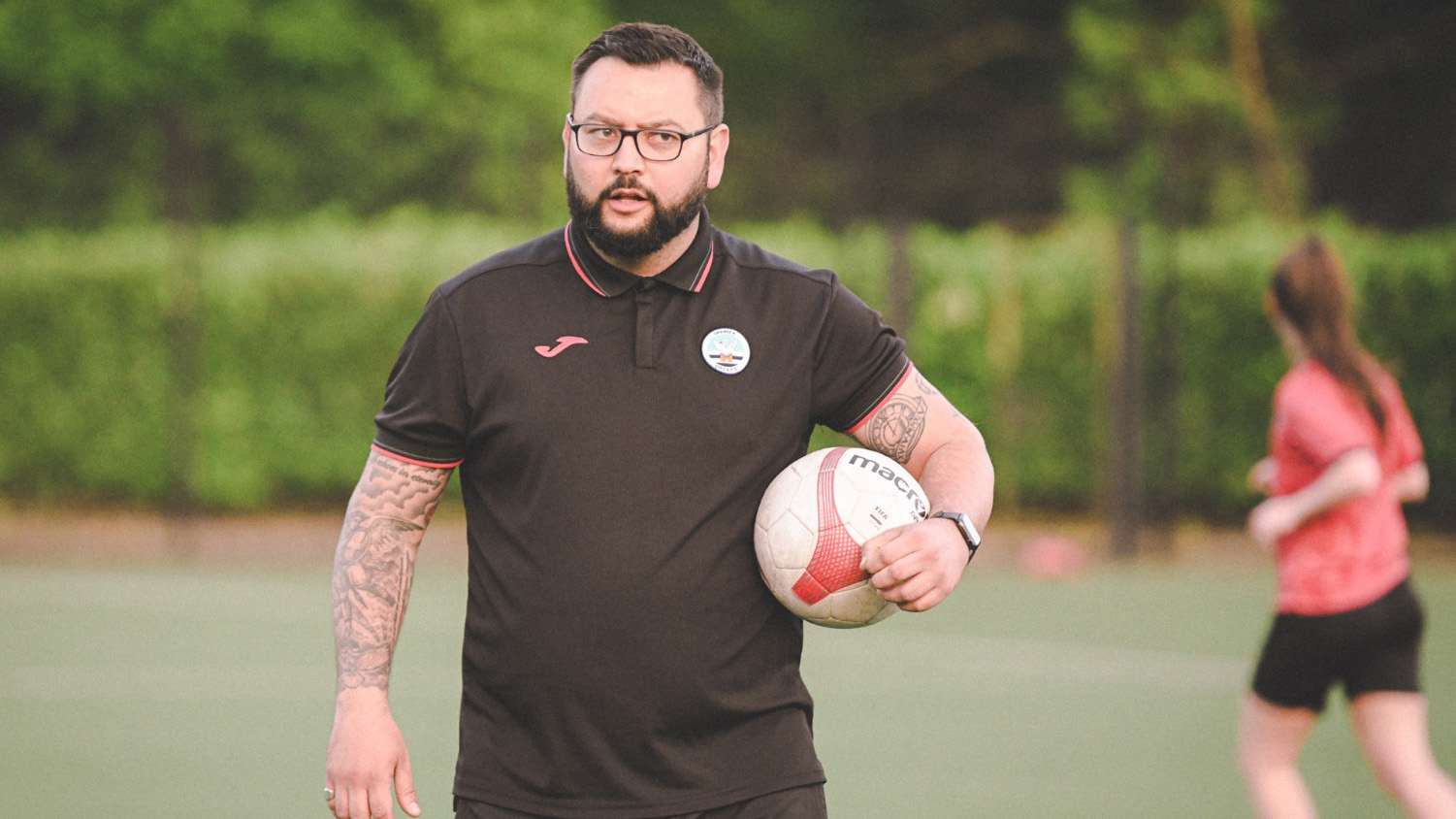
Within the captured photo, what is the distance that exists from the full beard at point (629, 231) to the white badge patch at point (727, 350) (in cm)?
20

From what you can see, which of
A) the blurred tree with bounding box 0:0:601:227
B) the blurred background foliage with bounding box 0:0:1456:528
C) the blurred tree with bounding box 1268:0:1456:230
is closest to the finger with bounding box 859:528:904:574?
the blurred background foliage with bounding box 0:0:1456:528

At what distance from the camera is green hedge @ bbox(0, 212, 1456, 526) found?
15.5 meters

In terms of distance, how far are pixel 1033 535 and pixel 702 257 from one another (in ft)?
40.9

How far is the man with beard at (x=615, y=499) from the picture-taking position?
319 cm

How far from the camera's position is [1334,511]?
538 cm

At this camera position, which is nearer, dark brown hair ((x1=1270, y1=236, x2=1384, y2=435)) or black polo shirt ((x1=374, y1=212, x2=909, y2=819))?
black polo shirt ((x1=374, y1=212, x2=909, y2=819))

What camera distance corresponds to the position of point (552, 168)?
16000mm

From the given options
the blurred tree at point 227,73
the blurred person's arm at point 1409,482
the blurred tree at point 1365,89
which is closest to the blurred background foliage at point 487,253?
the blurred tree at point 227,73

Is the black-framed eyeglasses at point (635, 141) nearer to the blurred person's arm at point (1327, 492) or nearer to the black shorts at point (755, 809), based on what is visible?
the black shorts at point (755, 809)

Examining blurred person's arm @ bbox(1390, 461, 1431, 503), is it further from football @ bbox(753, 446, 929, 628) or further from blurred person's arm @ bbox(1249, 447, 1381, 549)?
football @ bbox(753, 446, 929, 628)

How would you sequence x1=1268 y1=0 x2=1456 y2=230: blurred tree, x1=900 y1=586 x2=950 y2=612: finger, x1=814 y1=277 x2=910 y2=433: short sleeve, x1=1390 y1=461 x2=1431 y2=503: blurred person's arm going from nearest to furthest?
x1=900 y1=586 x2=950 y2=612: finger → x1=814 y1=277 x2=910 y2=433: short sleeve → x1=1390 y1=461 x2=1431 y2=503: blurred person's arm → x1=1268 y1=0 x2=1456 y2=230: blurred tree

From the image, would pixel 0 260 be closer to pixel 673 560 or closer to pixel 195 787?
pixel 195 787

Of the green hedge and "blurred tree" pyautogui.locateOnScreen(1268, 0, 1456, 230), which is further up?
"blurred tree" pyautogui.locateOnScreen(1268, 0, 1456, 230)

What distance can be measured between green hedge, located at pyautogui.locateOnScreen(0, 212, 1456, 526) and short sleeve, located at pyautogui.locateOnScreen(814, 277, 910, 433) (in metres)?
11.8
